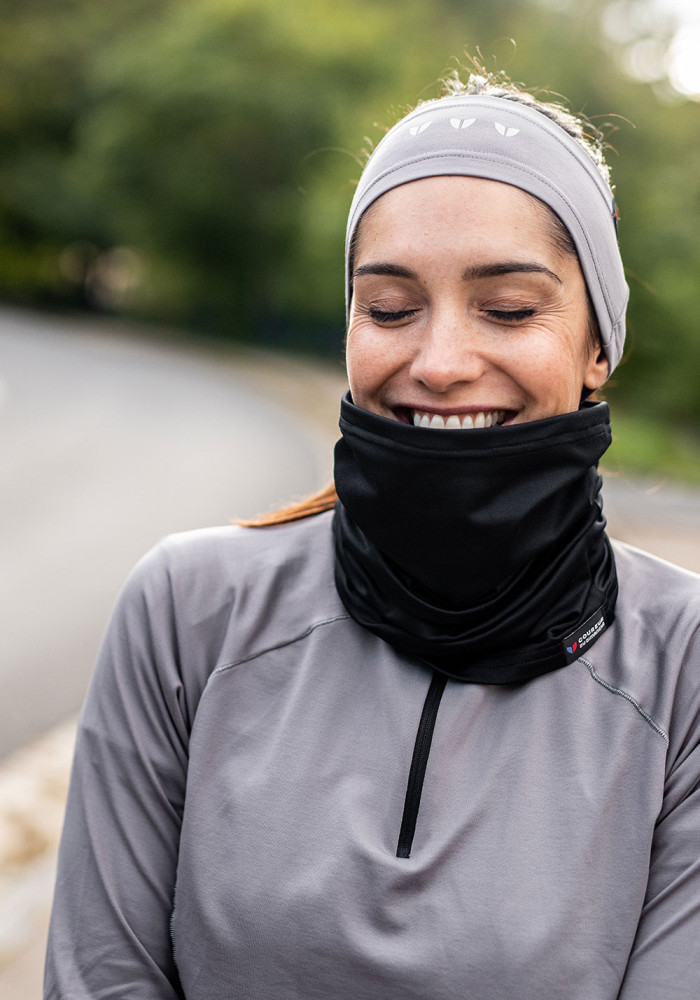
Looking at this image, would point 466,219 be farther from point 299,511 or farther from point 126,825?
point 126,825

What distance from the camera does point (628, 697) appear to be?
1.61 m

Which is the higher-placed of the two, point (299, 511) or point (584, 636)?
point (299, 511)

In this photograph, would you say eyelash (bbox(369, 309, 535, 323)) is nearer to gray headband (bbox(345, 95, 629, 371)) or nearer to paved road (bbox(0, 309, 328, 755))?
gray headband (bbox(345, 95, 629, 371))

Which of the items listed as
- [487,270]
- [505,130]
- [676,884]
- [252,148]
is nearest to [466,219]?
[487,270]

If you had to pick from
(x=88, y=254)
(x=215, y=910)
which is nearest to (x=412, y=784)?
(x=215, y=910)

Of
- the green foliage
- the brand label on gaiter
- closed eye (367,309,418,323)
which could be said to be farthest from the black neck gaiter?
the green foliage

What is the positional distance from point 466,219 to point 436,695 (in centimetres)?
74

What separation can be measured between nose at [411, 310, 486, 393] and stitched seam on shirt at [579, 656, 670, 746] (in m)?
0.49

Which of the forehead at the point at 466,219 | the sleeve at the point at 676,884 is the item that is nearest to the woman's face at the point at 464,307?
the forehead at the point at 466,219

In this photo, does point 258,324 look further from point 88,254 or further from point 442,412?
point 442,412

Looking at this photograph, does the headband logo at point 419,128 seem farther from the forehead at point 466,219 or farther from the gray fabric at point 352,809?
the gray fabric at point 352,809

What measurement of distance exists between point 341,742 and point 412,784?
133mm

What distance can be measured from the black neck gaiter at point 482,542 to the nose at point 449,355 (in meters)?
0.08

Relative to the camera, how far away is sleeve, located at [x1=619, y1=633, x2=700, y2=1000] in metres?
1.47
